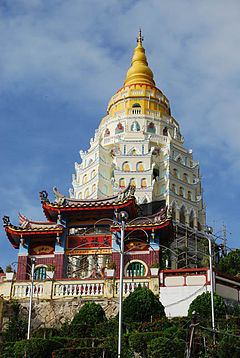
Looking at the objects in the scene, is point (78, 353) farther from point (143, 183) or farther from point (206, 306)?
point (143, 183)

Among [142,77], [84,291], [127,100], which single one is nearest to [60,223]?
[84,291]

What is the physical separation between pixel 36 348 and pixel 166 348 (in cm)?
628

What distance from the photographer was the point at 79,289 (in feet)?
126

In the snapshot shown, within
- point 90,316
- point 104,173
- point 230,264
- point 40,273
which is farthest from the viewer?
point 104,173

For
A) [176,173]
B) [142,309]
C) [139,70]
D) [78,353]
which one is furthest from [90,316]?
[139,70]

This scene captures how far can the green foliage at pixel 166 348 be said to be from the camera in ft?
84.1

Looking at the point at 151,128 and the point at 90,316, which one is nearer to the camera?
the point at 90,316

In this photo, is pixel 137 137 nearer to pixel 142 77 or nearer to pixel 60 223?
pixel 142 77

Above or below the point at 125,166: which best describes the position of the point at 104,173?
below

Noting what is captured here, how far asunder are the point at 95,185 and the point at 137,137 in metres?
8.54

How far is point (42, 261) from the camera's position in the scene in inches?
1671

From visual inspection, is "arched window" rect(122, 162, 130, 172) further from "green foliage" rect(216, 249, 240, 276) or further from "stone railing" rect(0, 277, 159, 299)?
"stone railing" rect(0, 277, 159, 299)

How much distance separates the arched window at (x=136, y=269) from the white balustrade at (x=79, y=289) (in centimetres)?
314

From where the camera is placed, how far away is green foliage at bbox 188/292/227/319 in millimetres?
32938
